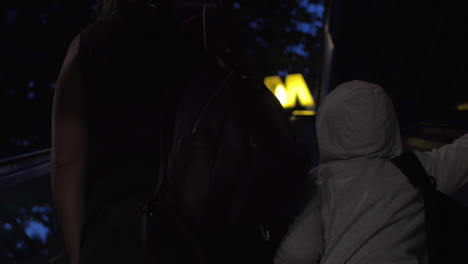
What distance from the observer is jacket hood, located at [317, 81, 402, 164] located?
42.3 inches

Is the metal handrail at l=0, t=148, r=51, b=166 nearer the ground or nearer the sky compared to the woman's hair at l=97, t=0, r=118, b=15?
nearer the ground

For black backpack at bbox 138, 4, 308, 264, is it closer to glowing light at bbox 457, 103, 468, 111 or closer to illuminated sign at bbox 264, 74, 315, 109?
glowing light at bbox 457, 103, 468, 111

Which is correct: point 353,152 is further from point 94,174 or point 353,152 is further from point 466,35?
point 466,35

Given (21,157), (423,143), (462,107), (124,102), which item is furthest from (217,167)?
(21,157)

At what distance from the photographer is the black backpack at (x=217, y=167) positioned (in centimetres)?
75

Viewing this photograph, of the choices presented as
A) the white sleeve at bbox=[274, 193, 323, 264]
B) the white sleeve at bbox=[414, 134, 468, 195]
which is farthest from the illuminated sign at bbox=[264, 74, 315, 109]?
the white sleeve at bbox=[274, 193, 323, 264]

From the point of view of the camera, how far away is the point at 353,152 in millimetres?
1106

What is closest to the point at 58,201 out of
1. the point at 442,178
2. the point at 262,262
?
the point at 262,262

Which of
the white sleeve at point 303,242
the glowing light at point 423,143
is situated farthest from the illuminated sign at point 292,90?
the white sleeve at point 303,242

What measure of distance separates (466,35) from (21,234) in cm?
369

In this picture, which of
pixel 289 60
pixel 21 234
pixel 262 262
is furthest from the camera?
pixel 289 60

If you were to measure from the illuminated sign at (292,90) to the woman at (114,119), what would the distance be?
3595 millimetres

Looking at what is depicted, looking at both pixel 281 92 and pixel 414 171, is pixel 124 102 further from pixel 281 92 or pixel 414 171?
pixel 281 92

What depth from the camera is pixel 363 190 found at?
1031 mm
